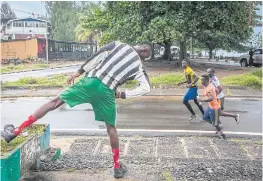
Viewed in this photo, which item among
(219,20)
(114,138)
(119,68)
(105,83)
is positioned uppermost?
(219,20)

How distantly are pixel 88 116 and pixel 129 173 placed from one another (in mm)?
5110

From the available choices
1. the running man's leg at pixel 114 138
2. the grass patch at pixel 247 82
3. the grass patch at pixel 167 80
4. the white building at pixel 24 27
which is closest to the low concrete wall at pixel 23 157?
the running man's leg at pixel 114 138

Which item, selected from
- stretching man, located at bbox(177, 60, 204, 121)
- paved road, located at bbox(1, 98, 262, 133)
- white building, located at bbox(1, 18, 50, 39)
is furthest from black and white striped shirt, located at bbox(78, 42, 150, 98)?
white building, located at bbox(1, 18, 50, 39)

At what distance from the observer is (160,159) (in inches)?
216

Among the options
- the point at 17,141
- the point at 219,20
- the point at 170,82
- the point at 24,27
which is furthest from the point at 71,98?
the point at 24,27

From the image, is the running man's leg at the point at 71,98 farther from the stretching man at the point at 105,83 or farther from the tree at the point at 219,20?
the tree at the point at 219,20

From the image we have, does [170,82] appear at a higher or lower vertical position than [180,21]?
lower

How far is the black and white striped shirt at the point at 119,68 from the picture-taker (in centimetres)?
442

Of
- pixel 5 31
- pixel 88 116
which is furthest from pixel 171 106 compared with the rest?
pixel 5 31

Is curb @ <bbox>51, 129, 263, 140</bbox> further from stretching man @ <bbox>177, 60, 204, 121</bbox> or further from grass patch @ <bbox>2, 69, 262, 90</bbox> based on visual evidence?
grass patch @ <bbox>2, 69, 262, 90</bbox>

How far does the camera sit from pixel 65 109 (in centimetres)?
1088

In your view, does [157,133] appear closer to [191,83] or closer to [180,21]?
[191,83]

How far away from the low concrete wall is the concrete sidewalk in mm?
242

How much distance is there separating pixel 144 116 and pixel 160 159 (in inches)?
168
